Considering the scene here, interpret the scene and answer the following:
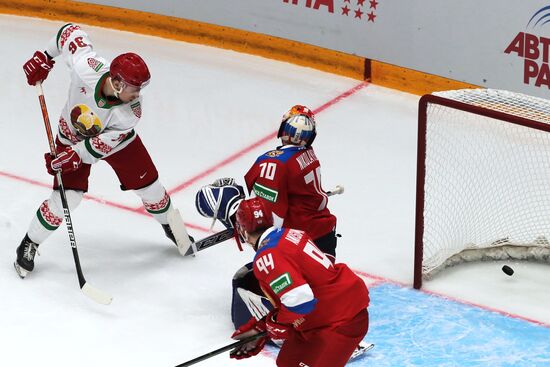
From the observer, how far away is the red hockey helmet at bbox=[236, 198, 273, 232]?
178 inches

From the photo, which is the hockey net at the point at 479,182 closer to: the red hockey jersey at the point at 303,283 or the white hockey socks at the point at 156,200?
the white hockey socks at the point at 156,200

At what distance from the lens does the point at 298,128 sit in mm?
5426

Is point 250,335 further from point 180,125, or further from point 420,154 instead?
point 180,125

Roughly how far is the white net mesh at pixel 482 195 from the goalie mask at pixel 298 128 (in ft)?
2.34

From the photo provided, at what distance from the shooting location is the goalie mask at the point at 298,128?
5.43 metres

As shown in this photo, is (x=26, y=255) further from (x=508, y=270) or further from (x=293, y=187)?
(x=508, y=270)

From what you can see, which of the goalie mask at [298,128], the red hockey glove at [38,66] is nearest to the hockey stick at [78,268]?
the red hockey glove at [38,66]

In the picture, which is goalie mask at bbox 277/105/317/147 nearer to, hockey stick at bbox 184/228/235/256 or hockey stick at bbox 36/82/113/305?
hockey stick at bbox 184/228/235/256

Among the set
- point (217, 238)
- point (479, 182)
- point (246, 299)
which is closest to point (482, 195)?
point (479, 182)

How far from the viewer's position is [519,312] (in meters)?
5.86

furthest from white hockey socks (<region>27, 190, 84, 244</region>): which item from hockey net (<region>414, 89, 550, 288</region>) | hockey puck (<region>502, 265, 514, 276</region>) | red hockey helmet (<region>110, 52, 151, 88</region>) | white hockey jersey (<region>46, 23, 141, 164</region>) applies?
hockey puck (<region>502, 265, 514, 276</region>)

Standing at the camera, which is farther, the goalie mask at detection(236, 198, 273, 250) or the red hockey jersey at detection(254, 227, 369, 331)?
the goalie mask at detection(236, 198, 273, 250)

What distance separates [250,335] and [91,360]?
3.63 ft

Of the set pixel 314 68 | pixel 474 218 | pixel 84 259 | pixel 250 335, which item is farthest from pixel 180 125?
pixel 250 335
